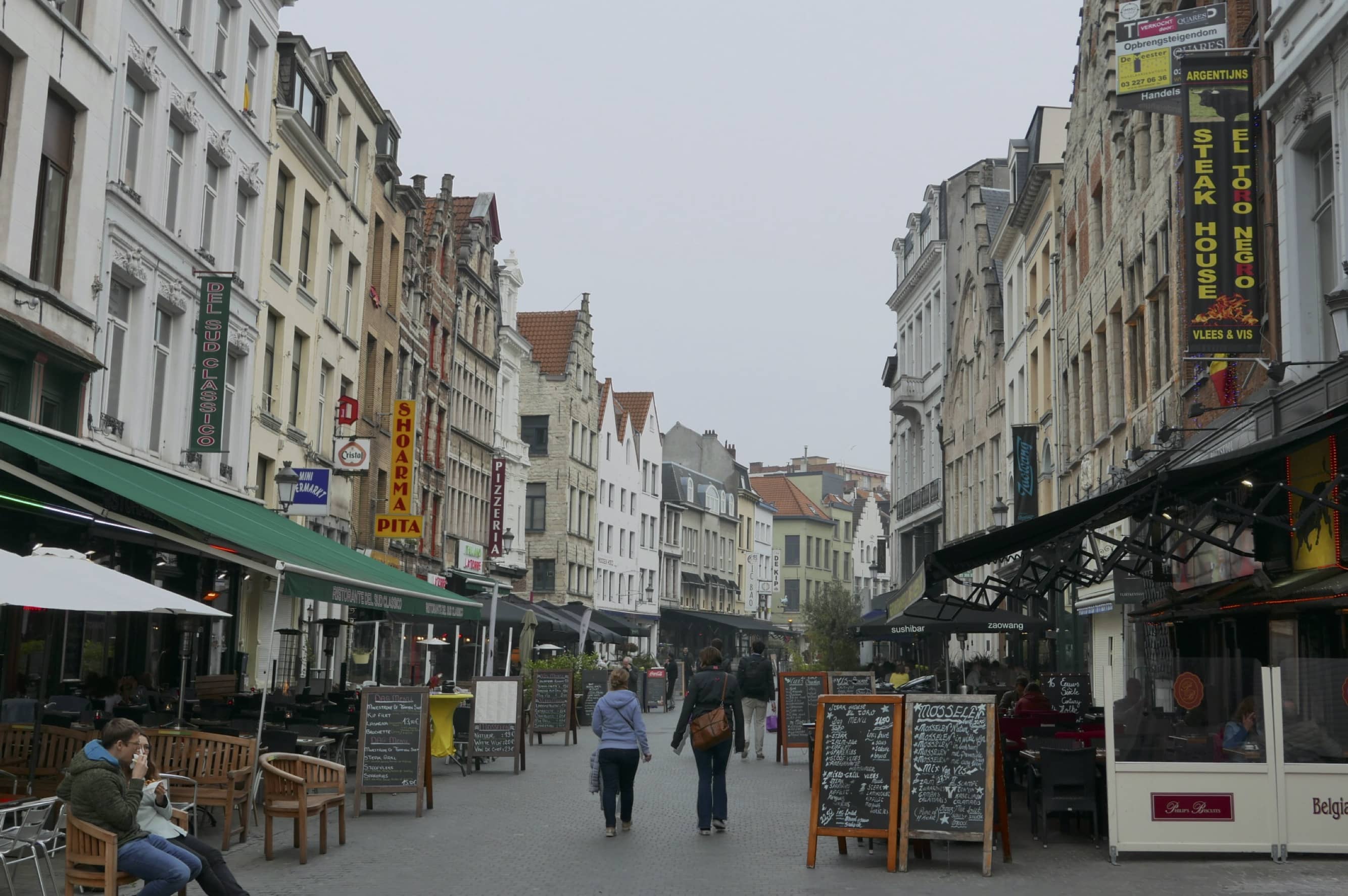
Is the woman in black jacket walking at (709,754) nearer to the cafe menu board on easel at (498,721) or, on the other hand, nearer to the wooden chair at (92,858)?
the cafe menu board on easel at (498,721)

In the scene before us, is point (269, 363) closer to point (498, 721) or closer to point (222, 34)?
point (222, 34)

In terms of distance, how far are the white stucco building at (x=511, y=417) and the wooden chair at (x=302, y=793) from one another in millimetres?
39741

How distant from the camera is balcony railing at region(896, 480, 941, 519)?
50.9 metres

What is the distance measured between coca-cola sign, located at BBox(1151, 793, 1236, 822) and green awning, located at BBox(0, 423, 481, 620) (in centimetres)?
805

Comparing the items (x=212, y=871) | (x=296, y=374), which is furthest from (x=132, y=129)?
(x=212, y=871)

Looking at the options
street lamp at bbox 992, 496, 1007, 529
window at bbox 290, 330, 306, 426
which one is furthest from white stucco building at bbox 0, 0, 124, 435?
street lamp at bbox 992, 496, 1007, 529

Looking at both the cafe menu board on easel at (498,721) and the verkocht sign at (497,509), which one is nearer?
the cafe menu board on easel at (498,721)

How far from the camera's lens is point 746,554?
94.1 meters

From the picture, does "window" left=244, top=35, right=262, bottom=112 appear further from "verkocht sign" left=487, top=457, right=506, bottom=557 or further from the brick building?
the brick building

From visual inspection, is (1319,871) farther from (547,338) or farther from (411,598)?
(547,338)

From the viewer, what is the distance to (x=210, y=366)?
20969mm

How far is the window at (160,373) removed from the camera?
2059cm

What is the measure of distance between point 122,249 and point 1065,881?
14293mm

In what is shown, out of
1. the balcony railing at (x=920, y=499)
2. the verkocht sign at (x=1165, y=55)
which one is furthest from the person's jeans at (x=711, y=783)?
the balcony railing at (x=920, y=499)
